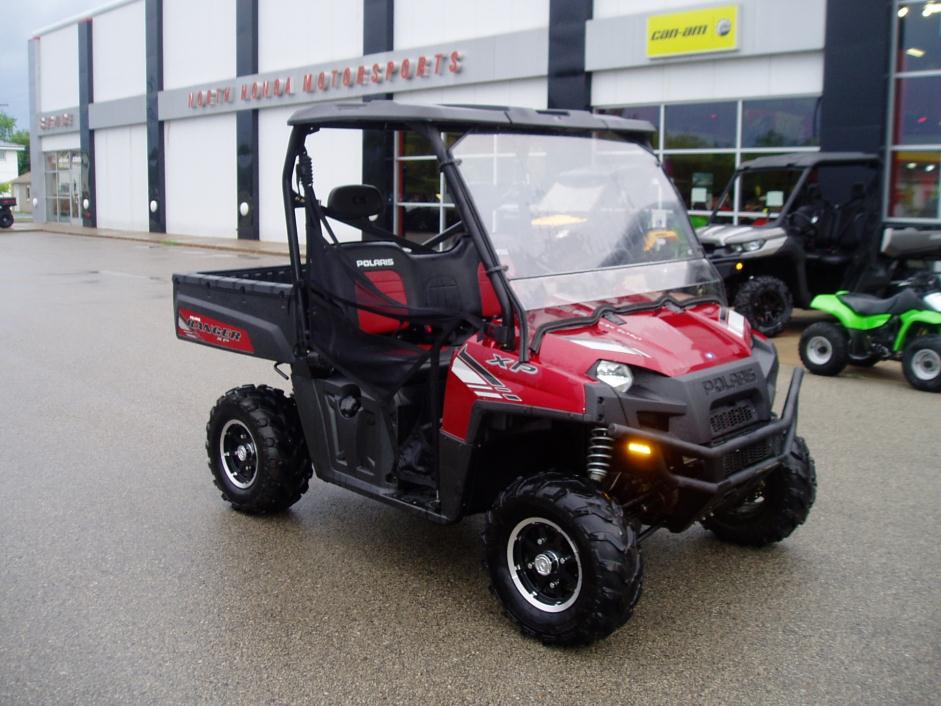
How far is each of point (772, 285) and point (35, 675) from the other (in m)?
9.82

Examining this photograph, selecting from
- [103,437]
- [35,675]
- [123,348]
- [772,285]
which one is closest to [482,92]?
[772,285]

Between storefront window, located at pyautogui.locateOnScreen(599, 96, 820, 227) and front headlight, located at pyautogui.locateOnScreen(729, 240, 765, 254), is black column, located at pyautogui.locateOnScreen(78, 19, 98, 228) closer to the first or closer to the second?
storefront window, located at pyautogui.locateOnScreen(599, 96, 820, 227)

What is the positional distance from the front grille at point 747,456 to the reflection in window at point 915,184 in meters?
12.8

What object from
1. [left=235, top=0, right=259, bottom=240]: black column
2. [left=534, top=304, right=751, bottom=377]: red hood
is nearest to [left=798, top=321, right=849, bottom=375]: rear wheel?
[left=534, top=304, right=751, bottom=377]: red hood

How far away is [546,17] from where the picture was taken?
68.7 ft

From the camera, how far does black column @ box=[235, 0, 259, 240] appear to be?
95.2ft

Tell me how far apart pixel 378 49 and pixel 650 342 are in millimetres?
22237

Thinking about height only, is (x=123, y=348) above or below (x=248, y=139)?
below

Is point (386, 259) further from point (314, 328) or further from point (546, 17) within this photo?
point (546, 17)

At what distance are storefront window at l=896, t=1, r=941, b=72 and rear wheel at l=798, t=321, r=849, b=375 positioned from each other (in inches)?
297

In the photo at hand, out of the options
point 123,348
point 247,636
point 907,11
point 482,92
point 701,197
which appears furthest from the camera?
point 482,92

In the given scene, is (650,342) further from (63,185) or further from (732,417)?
(63,185)

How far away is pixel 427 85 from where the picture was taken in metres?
23.8

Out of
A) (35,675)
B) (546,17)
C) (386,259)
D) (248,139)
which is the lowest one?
(35,675)
